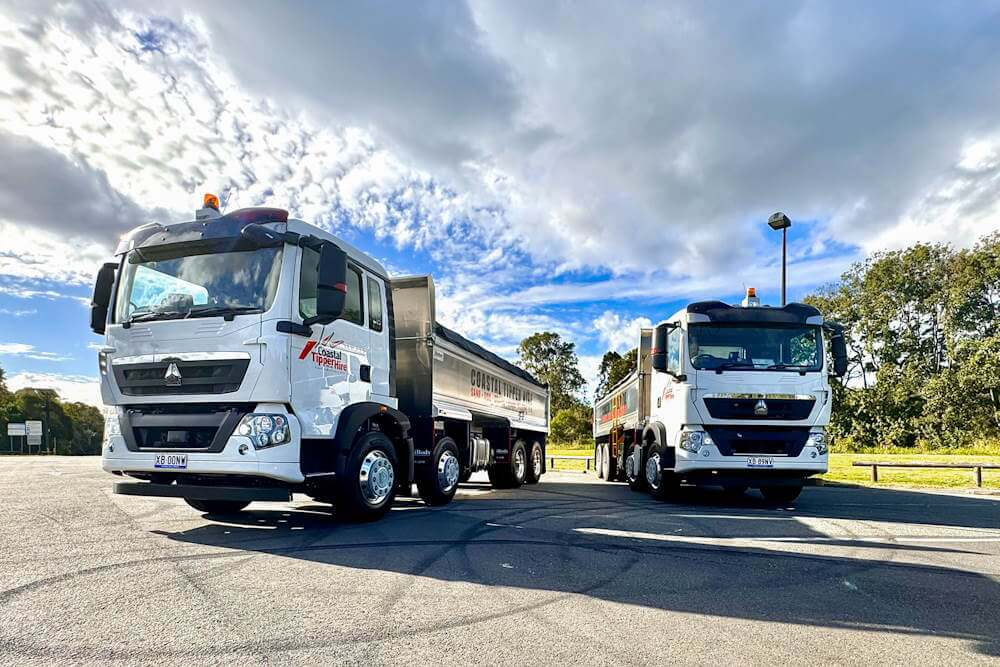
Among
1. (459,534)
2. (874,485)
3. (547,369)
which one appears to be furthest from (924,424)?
(459,534)

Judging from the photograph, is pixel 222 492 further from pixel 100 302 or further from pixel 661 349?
pixel 661 349

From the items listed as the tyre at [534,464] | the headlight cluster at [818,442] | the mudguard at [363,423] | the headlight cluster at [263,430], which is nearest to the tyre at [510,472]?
the tyre at [534,464]

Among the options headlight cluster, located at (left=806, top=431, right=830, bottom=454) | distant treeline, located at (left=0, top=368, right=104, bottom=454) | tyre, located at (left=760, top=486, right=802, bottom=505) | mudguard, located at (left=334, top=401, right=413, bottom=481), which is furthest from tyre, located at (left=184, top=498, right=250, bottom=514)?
distant treeline, located at (left=0, top=368, right=104, bottom=454)

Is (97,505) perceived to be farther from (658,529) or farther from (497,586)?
(658,529)

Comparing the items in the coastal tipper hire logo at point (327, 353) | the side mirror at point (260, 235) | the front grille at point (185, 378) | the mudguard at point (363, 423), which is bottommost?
the mudguard at point (363, 423)

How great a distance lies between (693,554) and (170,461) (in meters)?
4.72

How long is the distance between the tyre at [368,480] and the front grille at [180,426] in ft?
4.18

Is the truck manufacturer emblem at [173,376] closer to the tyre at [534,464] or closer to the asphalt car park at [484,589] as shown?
the asphalt car park at [484,589]

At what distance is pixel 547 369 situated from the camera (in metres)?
63.2

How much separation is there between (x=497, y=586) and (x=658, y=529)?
3284mm

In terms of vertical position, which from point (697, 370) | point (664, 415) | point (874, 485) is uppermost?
point (697, 370)

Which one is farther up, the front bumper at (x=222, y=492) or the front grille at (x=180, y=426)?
the front grille at (x=180, y=426)

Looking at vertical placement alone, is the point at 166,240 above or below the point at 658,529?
above

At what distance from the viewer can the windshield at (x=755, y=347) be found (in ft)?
30.9
